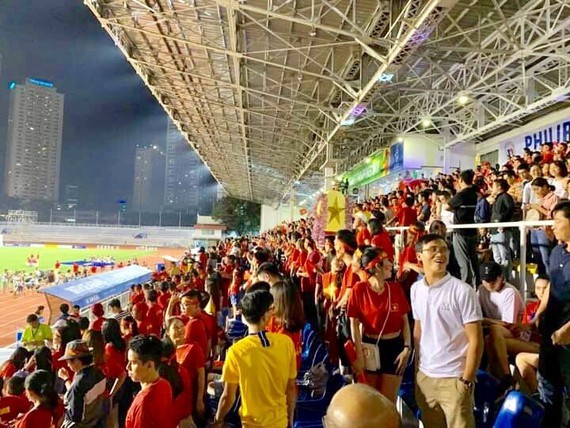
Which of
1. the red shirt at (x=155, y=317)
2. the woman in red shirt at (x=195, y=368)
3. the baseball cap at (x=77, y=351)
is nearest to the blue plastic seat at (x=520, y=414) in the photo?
the woman in red shirt at (x=195, y=368)

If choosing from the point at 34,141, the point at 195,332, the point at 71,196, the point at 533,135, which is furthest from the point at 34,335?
the point at 34,141

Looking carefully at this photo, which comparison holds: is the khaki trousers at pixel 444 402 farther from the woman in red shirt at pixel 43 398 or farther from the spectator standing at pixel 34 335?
the spectator standing at pixel 34 335

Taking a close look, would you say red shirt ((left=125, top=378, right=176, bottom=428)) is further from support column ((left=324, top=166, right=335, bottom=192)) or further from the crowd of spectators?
support column ((left=324, top=166, right=335, bottom=192))

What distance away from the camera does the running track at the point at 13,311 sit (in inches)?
770

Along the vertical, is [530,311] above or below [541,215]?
below

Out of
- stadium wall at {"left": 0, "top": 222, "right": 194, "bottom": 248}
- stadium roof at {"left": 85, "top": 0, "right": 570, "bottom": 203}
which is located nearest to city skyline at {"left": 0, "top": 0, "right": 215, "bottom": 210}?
stadium wall at {"left": 0, "top": 222, "right": 194, "bottom": 248}

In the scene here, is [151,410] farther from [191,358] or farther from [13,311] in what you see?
[13,311]

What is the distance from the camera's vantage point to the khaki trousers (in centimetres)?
236

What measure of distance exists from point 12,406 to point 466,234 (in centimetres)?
479

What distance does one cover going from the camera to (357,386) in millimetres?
1190

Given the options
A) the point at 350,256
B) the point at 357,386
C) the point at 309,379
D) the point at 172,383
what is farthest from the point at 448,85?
the point at 357,386

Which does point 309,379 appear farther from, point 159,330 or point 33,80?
point 33,80

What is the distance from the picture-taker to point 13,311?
24.7m

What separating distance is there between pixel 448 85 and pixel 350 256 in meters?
12.0
